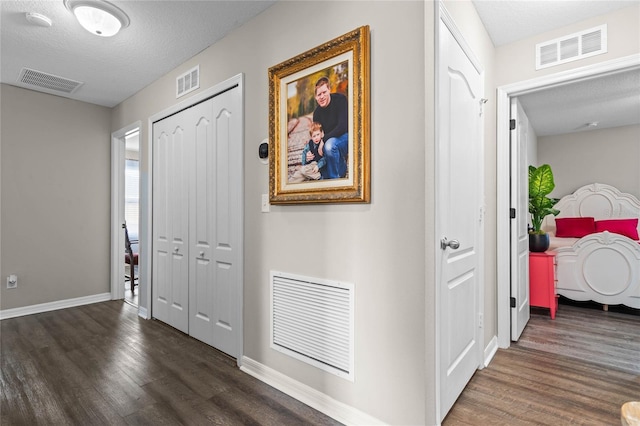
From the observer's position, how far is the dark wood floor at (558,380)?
181 cm

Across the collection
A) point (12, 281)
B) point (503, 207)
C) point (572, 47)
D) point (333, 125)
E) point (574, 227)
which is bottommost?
point (12, 281)

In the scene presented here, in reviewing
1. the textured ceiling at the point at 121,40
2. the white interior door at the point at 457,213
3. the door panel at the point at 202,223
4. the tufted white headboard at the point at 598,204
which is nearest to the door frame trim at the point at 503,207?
the white interior door at the point at 457,213

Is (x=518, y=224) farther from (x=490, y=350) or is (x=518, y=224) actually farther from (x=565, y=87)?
(x=565, y=87)

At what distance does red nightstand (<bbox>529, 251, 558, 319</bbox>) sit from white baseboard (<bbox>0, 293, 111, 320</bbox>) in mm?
5183

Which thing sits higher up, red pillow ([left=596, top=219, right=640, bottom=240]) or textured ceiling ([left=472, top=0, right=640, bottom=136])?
textured ceiling ([left=472, top=0, right=640, bottom=136])

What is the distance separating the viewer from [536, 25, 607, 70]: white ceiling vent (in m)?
2.31

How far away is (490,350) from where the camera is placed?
253 centimetres

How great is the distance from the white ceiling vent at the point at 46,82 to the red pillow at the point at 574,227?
6658 millimetres

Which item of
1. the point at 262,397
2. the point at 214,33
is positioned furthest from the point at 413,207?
the point at 214,33

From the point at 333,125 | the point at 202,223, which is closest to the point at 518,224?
the point at 333,125

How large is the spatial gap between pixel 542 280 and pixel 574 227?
6.59ft

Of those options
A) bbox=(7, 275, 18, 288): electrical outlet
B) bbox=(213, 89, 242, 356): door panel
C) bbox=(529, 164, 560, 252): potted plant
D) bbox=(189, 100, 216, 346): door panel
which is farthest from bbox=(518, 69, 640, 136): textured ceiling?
bbox=(7, 275, 18, 288): electrical outlet

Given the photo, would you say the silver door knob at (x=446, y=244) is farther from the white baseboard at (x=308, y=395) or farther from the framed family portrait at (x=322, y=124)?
the white baseboard at (x=308, y=395)

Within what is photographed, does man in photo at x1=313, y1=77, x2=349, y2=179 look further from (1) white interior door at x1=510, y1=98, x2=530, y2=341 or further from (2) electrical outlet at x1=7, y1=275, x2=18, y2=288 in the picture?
(2) electrical outlet at x1=7, y1=275, x2=18, y2=288
